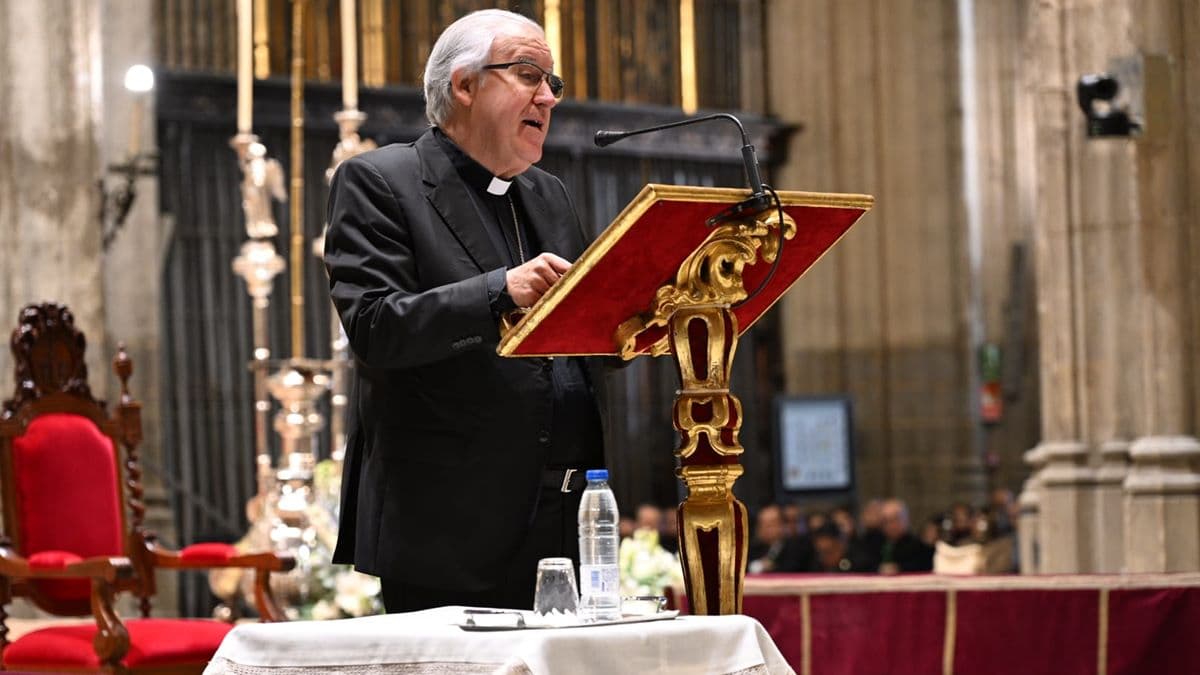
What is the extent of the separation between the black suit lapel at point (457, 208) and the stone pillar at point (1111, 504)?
584 cm

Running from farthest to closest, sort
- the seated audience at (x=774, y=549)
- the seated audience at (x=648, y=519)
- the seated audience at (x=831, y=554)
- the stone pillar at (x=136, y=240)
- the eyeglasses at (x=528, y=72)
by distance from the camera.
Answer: the seated audience at (x=648, y=519)
the stone pillar at (x=136, y=240)
the seated audience at (x=774, y=549)
the seated audience at (x=831, y=554)
the eyeglasses at (x=528, y=72)

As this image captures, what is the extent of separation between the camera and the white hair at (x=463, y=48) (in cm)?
288

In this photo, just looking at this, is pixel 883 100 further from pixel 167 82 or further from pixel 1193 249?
pixel 1193 249

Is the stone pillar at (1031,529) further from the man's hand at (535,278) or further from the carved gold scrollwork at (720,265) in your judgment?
the man's hand at (535,278)

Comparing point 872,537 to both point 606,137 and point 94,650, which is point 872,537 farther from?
point 606,137

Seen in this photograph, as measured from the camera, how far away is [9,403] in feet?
16.9

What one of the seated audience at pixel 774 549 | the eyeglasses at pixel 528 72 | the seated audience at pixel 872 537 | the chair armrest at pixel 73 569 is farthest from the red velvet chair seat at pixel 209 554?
the seated audience at pixel 872 537

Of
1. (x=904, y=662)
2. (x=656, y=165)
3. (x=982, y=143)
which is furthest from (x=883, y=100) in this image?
(x=904, y=662)

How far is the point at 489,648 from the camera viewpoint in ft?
7.84

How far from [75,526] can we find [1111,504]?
16.4 feet

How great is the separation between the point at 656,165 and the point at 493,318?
12759 mm

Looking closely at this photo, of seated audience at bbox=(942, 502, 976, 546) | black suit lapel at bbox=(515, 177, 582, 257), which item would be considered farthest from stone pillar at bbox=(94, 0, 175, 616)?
black suit lapel at bbox=(515, 177, 582, 257)

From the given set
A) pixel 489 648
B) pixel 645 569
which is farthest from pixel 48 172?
pixel 489 648

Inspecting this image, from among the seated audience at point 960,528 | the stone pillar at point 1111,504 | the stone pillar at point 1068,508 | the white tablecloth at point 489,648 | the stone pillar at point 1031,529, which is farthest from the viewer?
the seated audience at point 960,528
